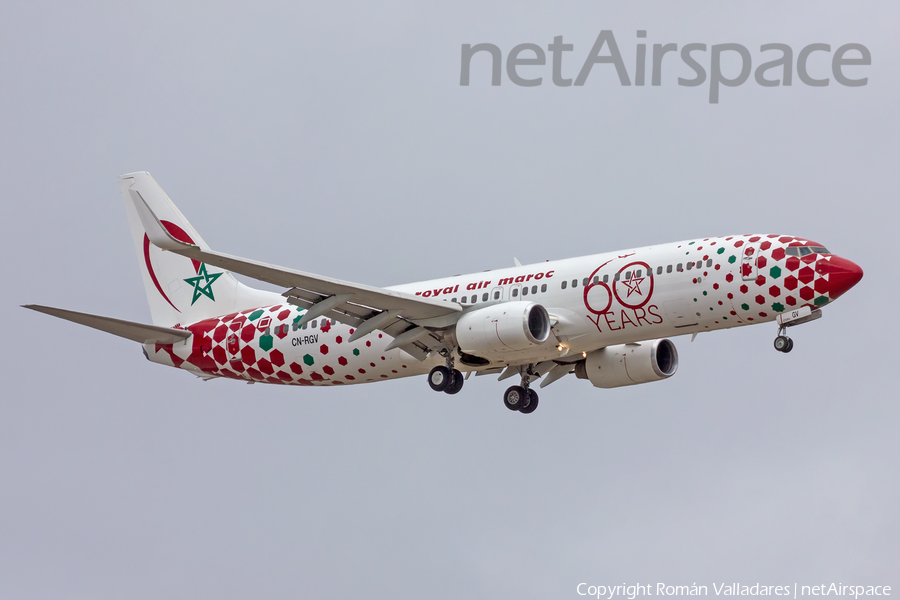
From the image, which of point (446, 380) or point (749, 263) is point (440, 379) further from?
point (749, 263)

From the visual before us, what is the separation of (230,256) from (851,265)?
1912cm

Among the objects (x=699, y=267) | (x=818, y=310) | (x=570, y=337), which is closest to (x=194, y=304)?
(x=570, y=337)

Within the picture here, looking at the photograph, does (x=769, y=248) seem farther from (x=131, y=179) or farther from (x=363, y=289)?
(x=131, y=179)

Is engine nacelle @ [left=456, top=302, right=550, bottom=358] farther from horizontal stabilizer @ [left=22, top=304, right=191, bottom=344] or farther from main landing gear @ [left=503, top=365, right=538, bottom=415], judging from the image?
horizontal stabilizer @ [left=22, top=304, right=191, bottom=344]

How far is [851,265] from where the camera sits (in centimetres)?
3975

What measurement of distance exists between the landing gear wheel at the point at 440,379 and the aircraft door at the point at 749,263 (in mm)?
10699

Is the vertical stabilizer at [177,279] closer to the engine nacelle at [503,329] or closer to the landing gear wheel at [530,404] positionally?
the landing gear wheel at [530,404]

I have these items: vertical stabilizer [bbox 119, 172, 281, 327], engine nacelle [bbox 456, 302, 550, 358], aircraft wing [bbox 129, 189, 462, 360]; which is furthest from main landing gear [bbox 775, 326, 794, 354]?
vertical stabilizer [bbox 119, 172, 281, 327]

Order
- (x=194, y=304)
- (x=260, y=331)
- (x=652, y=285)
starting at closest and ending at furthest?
(x=652, y=285) < (x=260, y=331) < (x=194, y=304)

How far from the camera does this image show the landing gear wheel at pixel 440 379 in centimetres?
4428

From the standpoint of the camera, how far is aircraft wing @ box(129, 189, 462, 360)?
128 feet

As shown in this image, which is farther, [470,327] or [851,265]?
[470,327]

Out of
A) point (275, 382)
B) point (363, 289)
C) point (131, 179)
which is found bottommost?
point (275, 382)

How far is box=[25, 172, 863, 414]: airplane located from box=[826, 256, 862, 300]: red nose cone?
38mm
